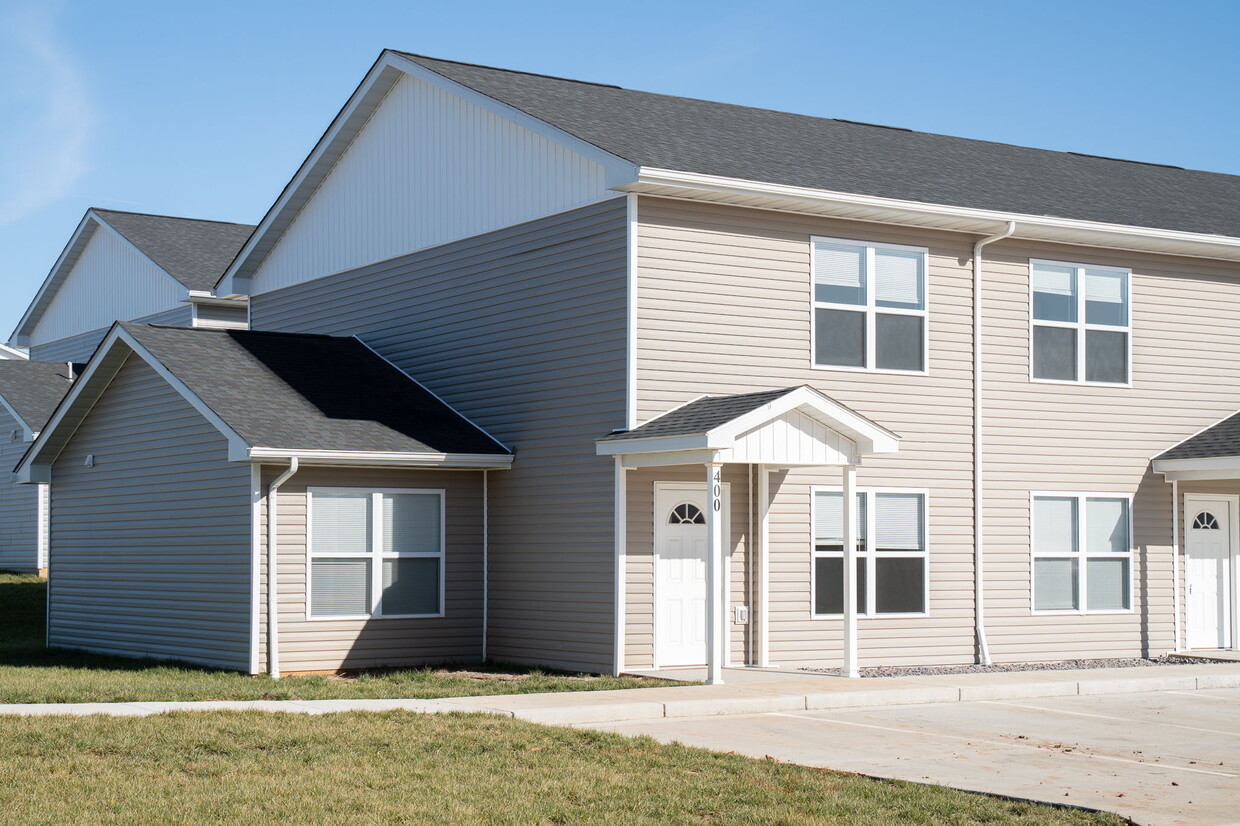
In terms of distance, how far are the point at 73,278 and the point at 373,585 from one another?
2298cm

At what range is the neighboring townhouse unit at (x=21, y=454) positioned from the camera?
3117cm

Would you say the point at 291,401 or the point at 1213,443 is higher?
the point at 291,401

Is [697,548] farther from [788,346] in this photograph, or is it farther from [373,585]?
[373,585]

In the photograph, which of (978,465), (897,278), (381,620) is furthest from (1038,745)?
(381,620)

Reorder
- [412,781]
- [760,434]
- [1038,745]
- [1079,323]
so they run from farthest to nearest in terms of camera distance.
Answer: [1079,323], [760,434], [1038,745], [412,781]

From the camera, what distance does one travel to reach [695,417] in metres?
17.2

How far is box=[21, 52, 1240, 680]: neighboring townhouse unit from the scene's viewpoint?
1803 cm

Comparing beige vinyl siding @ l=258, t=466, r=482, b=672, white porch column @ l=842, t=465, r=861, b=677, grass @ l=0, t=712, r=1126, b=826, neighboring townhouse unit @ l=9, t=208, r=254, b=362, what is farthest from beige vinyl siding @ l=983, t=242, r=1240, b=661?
neighboring townhouse unit @ l=9, t=208, r=254, b=362

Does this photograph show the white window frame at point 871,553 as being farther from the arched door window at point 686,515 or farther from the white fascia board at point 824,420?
the white fascia board at point 824,420

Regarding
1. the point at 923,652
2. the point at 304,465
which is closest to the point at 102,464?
the point at 304,465

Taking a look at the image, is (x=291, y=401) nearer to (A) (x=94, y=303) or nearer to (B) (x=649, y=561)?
(B) (x=649, y=561)

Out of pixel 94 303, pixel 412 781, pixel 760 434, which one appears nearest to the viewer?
pixel 412 781

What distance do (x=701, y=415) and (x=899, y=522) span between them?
159 inches

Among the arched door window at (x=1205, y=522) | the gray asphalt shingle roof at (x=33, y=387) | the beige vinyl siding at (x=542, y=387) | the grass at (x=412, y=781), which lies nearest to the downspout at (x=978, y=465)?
the arched door window at (x=1205, y=522)
